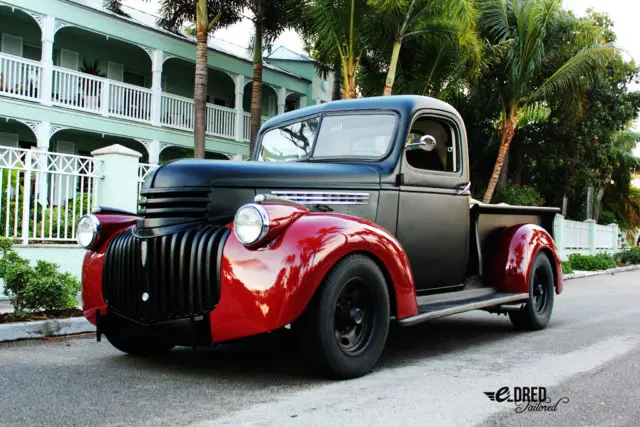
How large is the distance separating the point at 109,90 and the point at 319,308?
17.6m

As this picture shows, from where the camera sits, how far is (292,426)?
319 centimetres

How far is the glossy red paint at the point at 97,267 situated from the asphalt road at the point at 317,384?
0.44m

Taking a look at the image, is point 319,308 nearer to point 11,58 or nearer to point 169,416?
point 169,416

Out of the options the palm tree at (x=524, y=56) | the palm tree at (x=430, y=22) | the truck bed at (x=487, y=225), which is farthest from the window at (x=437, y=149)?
the palm tree at (x=524, y=56)

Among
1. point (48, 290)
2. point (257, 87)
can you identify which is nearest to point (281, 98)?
point (257, 87)

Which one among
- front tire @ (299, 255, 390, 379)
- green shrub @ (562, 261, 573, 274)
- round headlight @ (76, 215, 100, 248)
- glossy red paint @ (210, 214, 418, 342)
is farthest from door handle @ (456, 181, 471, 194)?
green shrub @ (562, 261, 573, 274)

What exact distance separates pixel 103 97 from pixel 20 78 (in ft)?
7.86

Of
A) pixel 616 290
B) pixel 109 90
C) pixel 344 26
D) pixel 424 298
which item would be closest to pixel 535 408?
pixel 424 298

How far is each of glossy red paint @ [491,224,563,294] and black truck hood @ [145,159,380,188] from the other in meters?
2.22

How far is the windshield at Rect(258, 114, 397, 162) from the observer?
5.19m

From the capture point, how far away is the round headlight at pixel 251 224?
3756mm

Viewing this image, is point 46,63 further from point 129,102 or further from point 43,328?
point 43,328

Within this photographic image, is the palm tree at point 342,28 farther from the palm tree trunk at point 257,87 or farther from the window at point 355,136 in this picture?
the window at point 355,136

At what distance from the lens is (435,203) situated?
17.8ft
